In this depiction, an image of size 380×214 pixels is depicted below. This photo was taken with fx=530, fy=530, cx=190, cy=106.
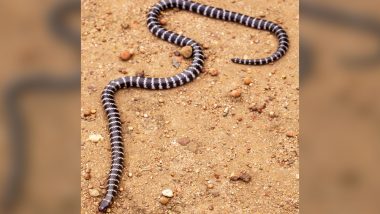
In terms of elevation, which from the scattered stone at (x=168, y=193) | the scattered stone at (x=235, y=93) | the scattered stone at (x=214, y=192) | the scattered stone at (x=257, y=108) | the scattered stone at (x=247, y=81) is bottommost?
the scattered stone at (x=168, y=193)

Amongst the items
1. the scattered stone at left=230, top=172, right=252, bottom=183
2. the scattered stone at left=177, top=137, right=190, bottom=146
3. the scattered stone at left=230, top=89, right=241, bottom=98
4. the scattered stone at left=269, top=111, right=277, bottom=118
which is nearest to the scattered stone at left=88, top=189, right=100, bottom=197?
the scattered stone at left=177, top=137, right=190, bottom=146

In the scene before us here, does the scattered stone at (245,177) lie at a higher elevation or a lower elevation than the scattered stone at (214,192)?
higher

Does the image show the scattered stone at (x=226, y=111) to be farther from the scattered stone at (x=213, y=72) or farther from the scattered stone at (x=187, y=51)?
the scattered stone at (x=187, y=51)

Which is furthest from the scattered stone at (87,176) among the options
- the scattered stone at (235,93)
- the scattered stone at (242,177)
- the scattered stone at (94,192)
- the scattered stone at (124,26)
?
the scattered stone at (124,26)

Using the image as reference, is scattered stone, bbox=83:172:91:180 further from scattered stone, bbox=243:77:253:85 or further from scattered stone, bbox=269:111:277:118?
scattered stone, bbox=243:77:253:85
